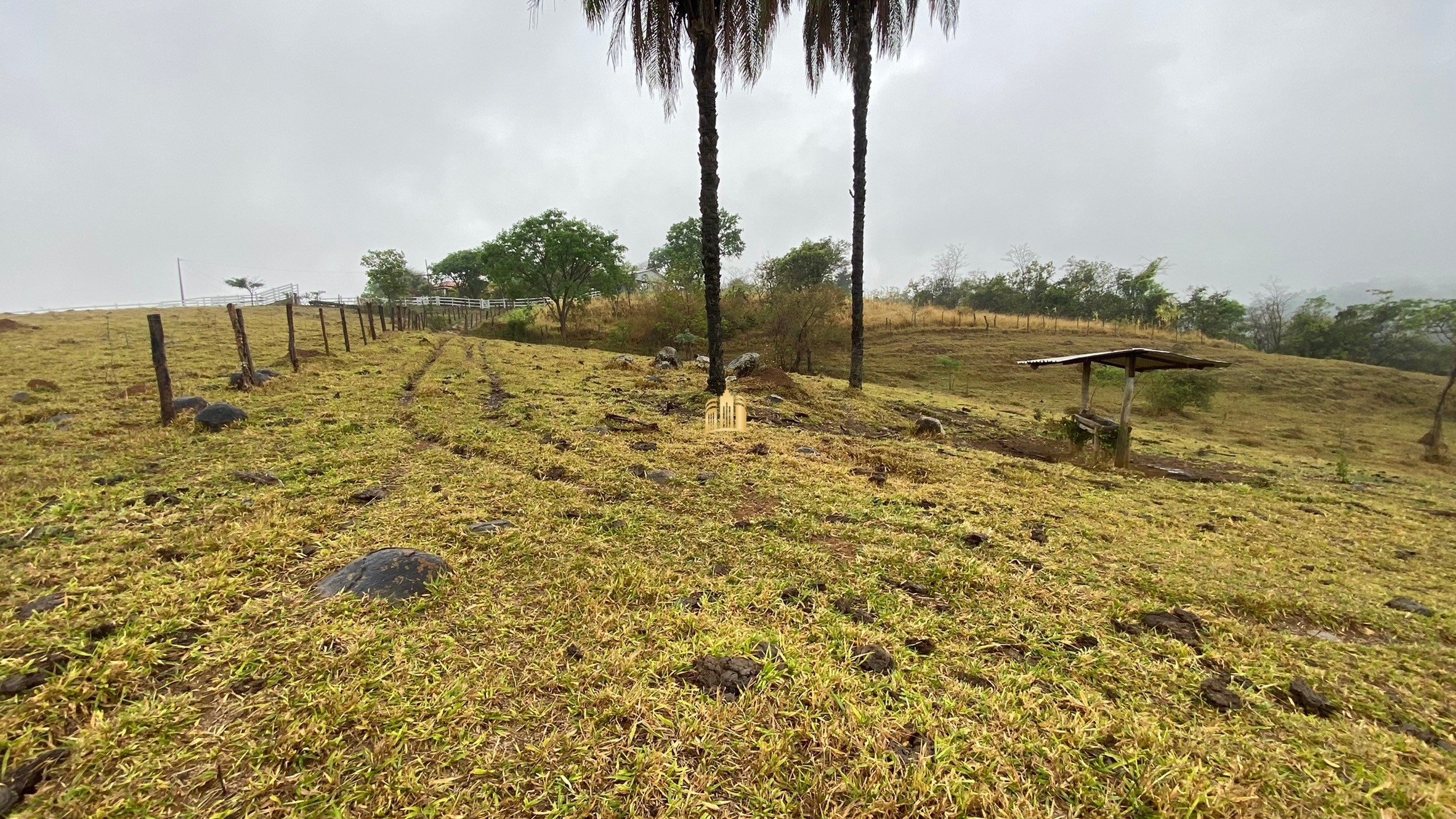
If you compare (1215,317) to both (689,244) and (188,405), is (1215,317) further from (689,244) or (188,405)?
(188,405)

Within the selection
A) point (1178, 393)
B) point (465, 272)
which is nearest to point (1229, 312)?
point (1178, 393)

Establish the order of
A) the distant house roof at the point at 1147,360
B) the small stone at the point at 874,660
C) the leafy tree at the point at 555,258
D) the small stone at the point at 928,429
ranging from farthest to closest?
the leafy tree at the point at 555,258
the small stone at the point at 928,429
the distant house roof at the point at 1147,360
the small stone at the point at 874,660

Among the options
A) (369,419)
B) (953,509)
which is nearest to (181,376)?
(369,419)

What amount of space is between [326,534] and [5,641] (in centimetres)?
118

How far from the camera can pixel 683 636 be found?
2258 millimetres

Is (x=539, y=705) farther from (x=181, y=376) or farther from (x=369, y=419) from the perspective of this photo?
(x=181, y=376)

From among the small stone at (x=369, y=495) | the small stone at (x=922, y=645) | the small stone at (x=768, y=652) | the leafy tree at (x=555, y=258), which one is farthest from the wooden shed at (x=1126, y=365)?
the leafy tree at (x=555, y=258)

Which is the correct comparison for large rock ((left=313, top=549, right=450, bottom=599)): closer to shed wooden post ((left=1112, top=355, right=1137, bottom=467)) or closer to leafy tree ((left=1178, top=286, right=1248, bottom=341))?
shed wooden post ((left=1112, top=355, right=1137, bottom=467))

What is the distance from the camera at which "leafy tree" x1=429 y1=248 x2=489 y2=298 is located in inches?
1960

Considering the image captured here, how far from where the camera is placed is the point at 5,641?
192 centimetres

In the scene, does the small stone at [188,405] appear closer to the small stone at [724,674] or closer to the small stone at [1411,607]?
the small stone at [724,674]

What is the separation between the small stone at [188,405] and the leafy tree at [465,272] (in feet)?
153

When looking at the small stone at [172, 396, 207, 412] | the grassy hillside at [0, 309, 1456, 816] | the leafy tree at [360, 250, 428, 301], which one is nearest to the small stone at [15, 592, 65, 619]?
the grassy hillside at [0, 309, 1456, 816]

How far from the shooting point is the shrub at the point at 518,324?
27500mm
